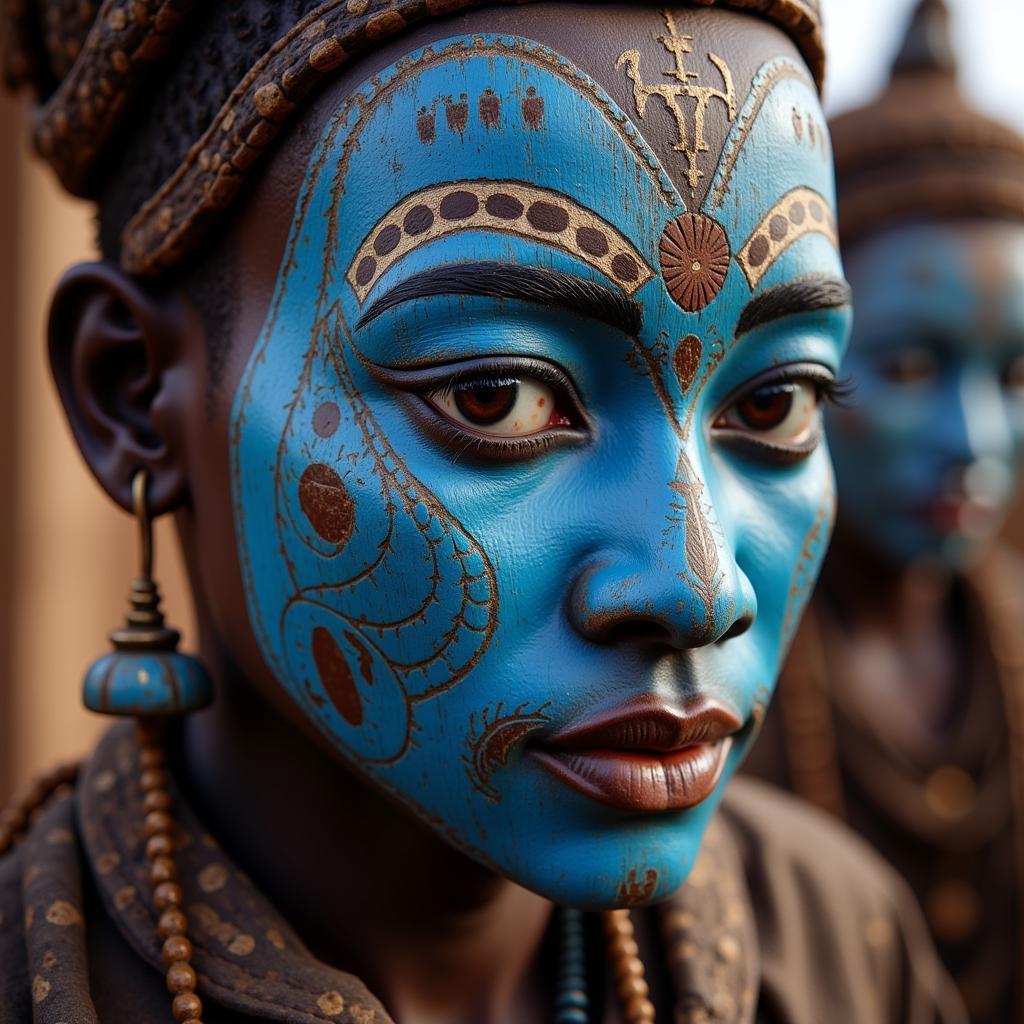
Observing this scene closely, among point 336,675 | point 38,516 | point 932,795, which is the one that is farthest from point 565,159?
point 38,516

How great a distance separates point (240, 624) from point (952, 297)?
1.64 m

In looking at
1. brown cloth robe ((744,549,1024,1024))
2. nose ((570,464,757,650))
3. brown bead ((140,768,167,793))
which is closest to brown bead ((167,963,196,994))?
brown bead ((140,768,167,793))

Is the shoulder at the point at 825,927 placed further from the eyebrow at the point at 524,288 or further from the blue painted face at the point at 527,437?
the eyebrow at the point at 524,288

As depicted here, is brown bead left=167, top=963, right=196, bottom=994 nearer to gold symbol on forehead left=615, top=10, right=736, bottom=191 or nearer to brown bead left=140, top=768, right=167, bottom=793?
brown bead left=140, top=768, right=167, bottom=793

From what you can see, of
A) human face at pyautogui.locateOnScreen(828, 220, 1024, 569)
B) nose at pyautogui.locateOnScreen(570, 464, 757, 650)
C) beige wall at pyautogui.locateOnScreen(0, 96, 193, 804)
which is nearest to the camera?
nose at pyautogui.locateOnScreen(570, 464, 757, 650)

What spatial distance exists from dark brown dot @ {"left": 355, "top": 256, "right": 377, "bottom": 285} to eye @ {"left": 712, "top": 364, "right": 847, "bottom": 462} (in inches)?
14.5

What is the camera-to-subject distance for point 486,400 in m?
1.24

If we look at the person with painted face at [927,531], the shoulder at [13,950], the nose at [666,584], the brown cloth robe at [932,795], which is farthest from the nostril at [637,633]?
the brown cloth robe at [932,795]

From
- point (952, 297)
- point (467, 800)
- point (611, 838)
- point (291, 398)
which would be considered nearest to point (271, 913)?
point (467, 800)

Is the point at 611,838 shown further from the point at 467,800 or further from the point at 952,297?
the point at 952,297

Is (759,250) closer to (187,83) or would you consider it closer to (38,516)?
(187,83)

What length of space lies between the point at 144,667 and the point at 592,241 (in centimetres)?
65

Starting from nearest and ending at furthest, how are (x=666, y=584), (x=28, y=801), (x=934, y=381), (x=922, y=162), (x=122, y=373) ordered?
(x=666, y=584)
(x=122, y=373)
(x=28, y=801)
(x=934, y=381)
(x=922, y=162)

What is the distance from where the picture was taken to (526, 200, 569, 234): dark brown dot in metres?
1.20
